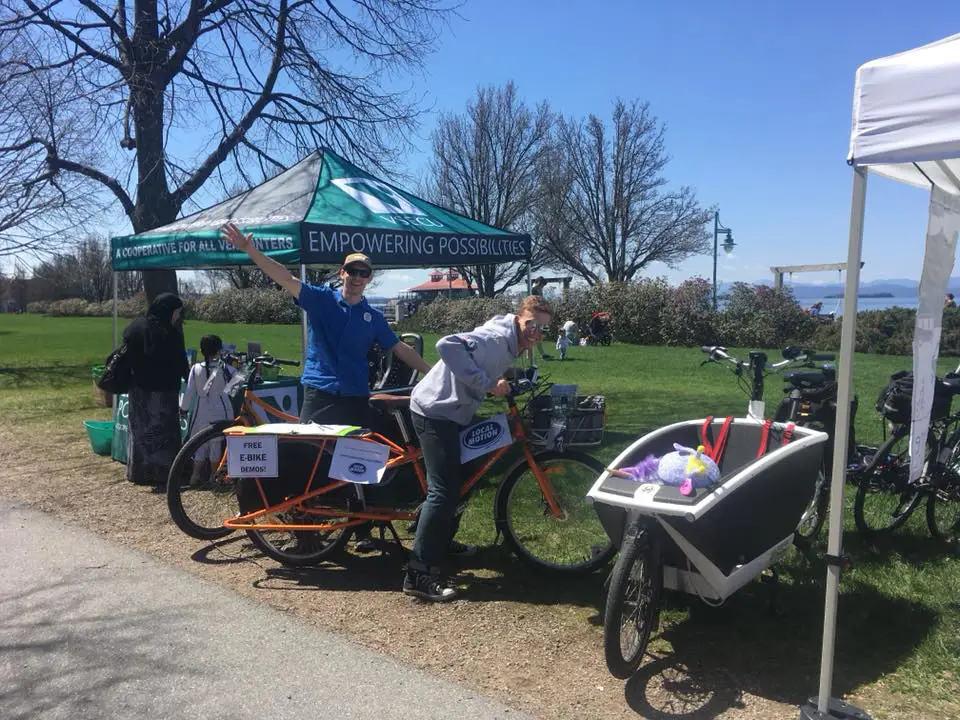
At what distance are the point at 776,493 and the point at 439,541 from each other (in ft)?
5.98

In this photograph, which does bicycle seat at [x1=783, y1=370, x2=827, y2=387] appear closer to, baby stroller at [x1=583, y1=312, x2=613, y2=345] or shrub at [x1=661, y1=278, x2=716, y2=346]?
baby stroller at [x1=583, y1=312, x2=613, y2=345]

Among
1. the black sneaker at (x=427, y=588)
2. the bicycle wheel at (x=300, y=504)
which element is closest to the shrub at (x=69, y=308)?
the bicycle wheel at (x=300, y=504)

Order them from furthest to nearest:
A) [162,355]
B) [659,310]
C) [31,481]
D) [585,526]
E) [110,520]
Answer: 1. [659,310]
2. [31,481]
3. [162,355]
4. [110,520]
5. [585,526]

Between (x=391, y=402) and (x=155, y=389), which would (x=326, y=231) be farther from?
(x=391, y=402)

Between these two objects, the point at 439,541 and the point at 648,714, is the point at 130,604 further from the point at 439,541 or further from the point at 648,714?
the point at 648,714

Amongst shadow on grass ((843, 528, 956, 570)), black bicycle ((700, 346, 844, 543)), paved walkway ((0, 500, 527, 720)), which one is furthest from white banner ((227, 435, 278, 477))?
shadow on grass ((843, 528, 956, 570))

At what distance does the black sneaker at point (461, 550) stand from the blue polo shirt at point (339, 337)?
118 centimetres

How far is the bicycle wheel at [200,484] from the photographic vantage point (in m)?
5.18

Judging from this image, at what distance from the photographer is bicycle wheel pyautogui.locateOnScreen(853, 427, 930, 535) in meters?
5.06

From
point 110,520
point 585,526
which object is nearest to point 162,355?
point 110,520

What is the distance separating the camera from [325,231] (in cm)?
667

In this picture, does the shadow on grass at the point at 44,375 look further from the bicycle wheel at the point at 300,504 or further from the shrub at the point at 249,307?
the shrub at the point at 249,307

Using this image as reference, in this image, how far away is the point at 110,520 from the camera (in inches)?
236

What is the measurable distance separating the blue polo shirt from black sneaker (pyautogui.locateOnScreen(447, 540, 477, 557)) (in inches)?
46.4
